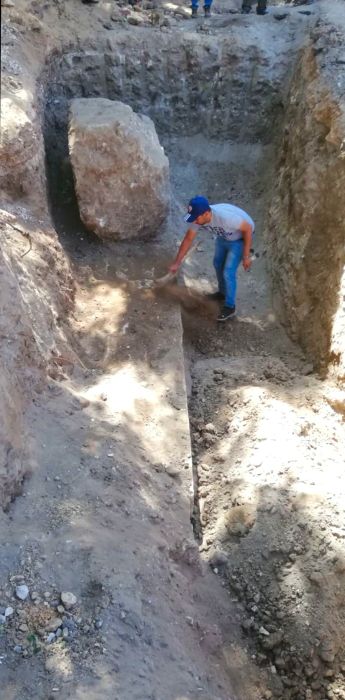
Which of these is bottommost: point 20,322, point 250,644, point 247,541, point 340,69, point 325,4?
point 250,644

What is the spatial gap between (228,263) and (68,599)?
3.60 meters

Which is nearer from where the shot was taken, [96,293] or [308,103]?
[96,293]

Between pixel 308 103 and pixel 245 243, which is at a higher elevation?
pixel 308 103

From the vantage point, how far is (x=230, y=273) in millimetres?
5316

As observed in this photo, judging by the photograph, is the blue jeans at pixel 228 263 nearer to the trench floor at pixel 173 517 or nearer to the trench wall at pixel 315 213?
the trench floor at pixel 173 517

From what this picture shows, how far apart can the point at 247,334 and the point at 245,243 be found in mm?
975

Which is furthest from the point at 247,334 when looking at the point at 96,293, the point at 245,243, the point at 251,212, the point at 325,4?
the point at 325,4

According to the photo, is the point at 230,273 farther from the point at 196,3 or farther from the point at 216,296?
the point at 196,3

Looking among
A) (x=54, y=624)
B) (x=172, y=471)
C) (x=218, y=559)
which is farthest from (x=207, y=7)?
(x=54, y=624)

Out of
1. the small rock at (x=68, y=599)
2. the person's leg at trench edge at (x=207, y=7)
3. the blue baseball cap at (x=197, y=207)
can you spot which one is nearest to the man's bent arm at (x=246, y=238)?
the blue baseball cap at (x=197, y=207)

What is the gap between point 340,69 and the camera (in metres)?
5.74

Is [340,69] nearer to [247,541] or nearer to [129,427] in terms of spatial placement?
[129,427]

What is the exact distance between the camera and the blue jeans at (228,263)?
5188 millimetres

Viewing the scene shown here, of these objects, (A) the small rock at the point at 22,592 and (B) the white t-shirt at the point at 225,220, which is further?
(B) the white t-shirt at the point at 225,220
